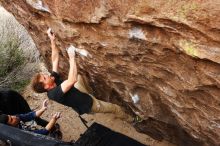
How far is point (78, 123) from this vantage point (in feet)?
21.3

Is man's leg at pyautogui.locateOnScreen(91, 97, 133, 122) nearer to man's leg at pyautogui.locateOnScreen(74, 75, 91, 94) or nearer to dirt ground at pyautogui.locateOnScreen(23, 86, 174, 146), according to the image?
man's leg at pyautogui.locateOnScreen(74, 75, 91, 94)

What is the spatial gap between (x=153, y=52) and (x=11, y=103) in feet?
7.61

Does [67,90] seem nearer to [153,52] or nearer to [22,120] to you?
[22,120]

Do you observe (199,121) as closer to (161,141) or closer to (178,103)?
(178,103)

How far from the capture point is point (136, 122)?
17.7 feet

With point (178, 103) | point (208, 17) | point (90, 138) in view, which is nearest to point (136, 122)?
point (90, 138)

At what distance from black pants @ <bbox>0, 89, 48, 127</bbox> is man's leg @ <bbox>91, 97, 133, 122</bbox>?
40.1 inches

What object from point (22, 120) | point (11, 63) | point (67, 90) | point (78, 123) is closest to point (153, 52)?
point (67, 90)

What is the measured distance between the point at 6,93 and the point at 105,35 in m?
1.81

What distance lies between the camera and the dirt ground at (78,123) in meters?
5.74

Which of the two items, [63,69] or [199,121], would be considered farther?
[63,69]

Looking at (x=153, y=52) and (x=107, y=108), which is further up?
(x=153, y=52)

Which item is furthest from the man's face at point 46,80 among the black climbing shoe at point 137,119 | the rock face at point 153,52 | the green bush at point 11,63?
the green bush at point 11,63

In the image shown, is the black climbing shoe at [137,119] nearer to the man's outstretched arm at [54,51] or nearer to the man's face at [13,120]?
the man's outstretched arm at [54,51]
